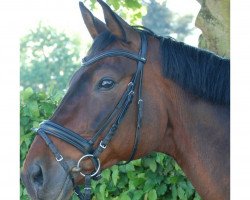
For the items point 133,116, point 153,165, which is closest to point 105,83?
point 133,116

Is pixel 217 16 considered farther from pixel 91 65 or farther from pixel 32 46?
pixel 32 46

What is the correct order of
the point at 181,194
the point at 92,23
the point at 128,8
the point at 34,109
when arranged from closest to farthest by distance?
1. the point at 92,23
2. the point at 181,194
3. the point at 34,109
4. the point at 128,8

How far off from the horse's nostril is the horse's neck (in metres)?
0.78

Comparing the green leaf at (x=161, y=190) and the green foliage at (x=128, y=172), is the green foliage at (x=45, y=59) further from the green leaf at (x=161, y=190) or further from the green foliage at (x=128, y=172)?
the green leaf at (x=161, y=190)

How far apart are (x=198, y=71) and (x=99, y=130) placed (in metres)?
0.62

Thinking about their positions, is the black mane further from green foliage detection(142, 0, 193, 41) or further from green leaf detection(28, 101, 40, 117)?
green foliage detection(142, 0, 193, 41)

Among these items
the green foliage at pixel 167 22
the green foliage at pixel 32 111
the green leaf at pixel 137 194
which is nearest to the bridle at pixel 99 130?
the green leaf at pixel 137 194

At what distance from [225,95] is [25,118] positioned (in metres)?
1.97

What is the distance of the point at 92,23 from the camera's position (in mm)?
3008

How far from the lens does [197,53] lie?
2.86 meters

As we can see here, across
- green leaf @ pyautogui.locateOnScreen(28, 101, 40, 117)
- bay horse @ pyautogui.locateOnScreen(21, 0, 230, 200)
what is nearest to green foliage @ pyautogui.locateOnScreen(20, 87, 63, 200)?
green leaf @ pyautogui.locateOnScreen(28, 101, 40, 117)

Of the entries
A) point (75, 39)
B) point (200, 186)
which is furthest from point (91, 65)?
point (75, 39)

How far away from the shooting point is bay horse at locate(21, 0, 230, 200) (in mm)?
2717

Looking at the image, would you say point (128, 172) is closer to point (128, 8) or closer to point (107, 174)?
point (107, 174)
